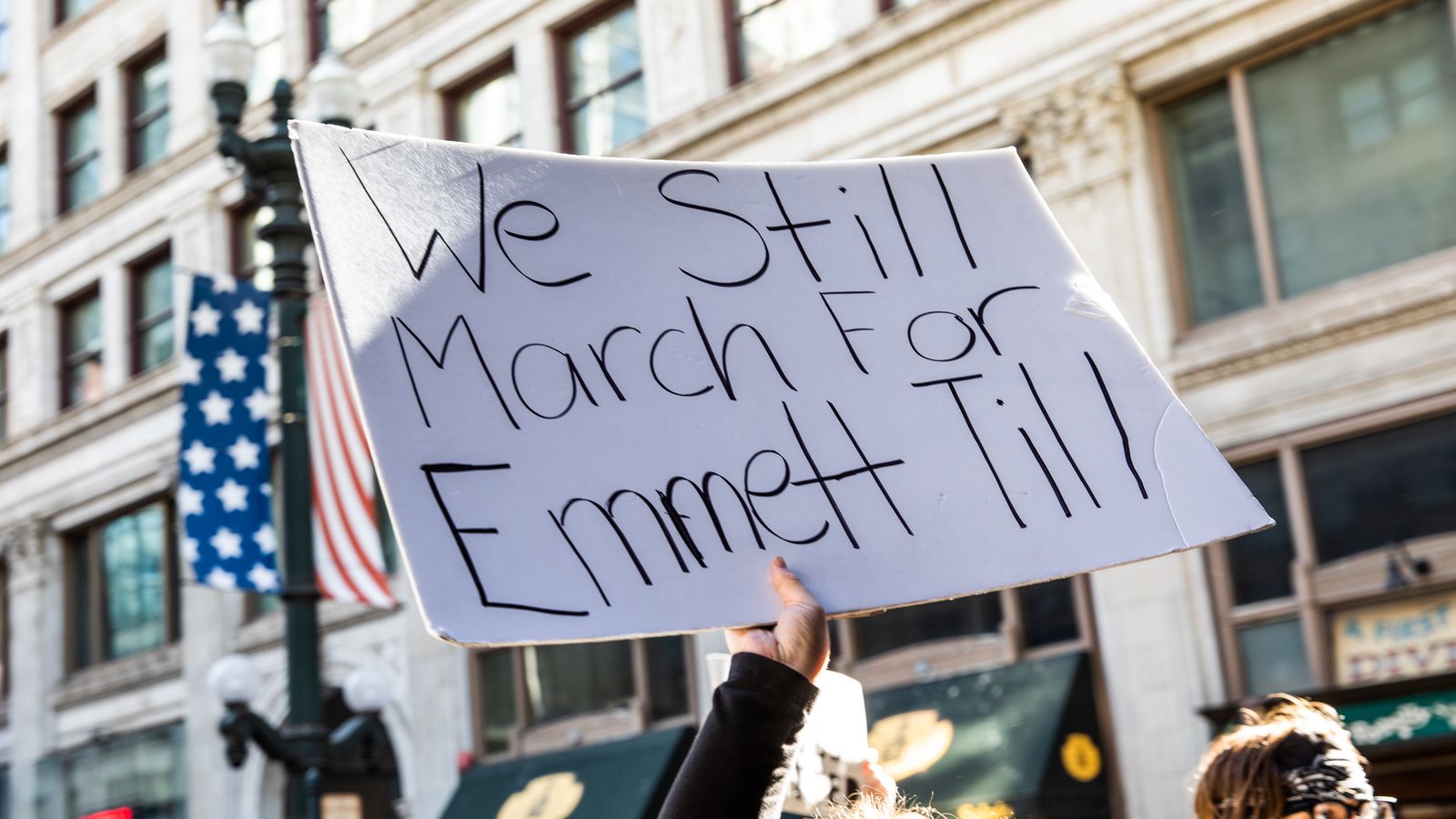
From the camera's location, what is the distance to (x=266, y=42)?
2247 cm

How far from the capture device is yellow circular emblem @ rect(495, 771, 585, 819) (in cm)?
1598

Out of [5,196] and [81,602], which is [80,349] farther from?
[5,196]

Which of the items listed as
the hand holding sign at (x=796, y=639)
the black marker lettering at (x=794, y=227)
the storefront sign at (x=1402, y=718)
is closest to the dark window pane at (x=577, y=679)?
the storefront sign at (x=1402, y=718)

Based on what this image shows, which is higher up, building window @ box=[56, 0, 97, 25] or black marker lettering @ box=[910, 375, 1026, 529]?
building window @ box=[56, 0, 97, 25]

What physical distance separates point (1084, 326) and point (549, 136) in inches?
626

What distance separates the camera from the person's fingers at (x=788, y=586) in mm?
→ 2523

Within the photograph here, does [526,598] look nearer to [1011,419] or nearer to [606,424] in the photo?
[606,424]

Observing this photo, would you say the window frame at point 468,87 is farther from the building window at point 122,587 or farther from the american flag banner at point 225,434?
the building window at point 122,587

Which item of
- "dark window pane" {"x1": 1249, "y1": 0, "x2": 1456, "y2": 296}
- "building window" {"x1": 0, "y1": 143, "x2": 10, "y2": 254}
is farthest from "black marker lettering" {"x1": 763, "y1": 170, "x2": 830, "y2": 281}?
"building window" {"x1": 0, "y1": 143, "x2": 10, "y2": 254}

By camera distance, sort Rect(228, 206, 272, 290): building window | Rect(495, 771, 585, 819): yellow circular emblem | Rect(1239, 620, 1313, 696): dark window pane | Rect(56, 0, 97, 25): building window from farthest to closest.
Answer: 1. Rect(56, 0, 97, 25): building window
2. Rect(228, 206, 272, 290): building window
3. Rect(495, 771, 585, 819): yellow circular emblem
4. Rect(1239, 620, 1313, 696): dark window pane

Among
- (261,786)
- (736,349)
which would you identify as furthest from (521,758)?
(736,349)

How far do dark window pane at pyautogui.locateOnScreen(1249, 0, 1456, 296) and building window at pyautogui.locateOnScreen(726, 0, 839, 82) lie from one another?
441 cm

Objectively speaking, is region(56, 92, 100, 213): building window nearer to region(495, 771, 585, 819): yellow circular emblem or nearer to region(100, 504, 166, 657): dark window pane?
region(100, 504, 166, 657): dark window pane

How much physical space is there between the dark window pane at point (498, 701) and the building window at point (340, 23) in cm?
769
